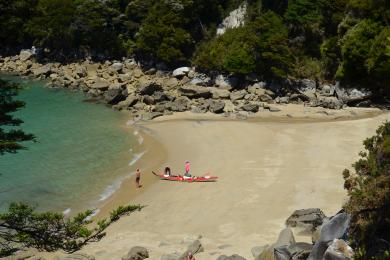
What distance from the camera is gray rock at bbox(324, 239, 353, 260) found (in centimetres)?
1473

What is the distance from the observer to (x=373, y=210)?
54.6 ft

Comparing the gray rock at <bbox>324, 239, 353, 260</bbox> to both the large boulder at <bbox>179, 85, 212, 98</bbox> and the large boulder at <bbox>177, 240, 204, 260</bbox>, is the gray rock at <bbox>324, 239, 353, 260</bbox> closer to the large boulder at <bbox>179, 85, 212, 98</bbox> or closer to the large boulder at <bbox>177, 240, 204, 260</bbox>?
the large boulder at <bbox>177, 240, 204, 260</bbox>

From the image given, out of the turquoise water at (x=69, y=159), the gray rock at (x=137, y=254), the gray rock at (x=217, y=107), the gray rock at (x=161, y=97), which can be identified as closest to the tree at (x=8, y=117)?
the gray rock at (x=137, y=254)

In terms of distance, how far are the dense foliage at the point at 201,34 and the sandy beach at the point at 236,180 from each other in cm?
748

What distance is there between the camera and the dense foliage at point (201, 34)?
2254 inches

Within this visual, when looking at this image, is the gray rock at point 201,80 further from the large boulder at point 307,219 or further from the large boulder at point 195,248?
the large boulder at point 195,248

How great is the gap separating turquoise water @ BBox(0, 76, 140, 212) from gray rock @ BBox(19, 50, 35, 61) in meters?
29.9

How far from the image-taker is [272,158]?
3462 centimetres

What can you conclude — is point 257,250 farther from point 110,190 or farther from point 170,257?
point 110,190

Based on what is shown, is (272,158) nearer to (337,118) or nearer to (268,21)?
(337,118)

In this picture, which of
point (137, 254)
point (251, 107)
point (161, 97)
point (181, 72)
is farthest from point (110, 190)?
point (181, 72)

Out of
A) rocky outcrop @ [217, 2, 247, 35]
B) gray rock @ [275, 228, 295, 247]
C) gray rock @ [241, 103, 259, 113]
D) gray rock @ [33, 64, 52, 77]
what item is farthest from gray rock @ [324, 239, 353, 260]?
gray rock @ [33, 64, 52, 77]

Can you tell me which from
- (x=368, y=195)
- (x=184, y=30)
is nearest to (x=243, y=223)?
(x=368, y=195)

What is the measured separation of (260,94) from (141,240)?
113 feet
